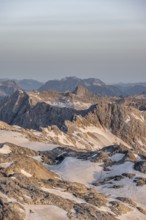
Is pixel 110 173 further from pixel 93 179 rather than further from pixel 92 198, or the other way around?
pixel 92 198

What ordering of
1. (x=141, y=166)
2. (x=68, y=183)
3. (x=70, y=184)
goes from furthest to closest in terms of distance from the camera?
(x=141, y=166), (x=68, y=183), (x=70, y=184)

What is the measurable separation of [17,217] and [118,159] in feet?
135

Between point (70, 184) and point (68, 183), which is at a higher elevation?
point (70, 184)

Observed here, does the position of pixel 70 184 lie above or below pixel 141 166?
above

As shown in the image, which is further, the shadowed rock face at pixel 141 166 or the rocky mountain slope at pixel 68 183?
the shadowed rock face at pixel 141 166

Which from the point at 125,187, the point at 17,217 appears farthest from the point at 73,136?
the point at 17,217

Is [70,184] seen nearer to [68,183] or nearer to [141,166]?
[68,183]

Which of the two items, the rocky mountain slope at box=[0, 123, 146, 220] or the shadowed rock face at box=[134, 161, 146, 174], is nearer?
the rocky mountain slope at box=[0, 123, 146, 220]

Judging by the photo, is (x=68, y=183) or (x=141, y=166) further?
(x=141, y=166)

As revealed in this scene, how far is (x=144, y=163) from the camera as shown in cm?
7656

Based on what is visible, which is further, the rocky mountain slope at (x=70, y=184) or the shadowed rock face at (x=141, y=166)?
the shadowed rock face at (x=141, y=166)

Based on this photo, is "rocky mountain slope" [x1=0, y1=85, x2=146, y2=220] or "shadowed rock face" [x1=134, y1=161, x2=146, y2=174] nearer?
"rocky mountain slope" [x1=0, y1=85, x2=146, y2=220]

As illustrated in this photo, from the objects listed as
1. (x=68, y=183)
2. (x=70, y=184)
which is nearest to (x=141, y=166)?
(x=68, y=183)

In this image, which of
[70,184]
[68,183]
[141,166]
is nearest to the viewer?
[70,184]
